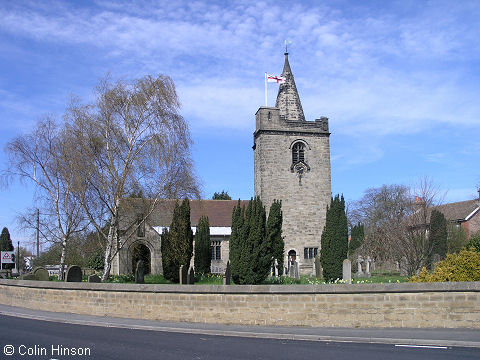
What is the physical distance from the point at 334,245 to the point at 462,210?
31099 mm

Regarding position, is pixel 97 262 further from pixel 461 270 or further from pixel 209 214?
pixel 461 270

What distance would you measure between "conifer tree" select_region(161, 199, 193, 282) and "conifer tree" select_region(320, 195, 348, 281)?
26.8ft

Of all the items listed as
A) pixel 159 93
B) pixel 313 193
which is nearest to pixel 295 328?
pixel 159 93

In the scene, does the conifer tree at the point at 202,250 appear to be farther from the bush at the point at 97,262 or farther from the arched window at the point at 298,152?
the bush at the point at 97,262

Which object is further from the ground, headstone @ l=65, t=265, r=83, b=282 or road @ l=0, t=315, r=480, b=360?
headstone @ l=65, t=265, r=83, b=282

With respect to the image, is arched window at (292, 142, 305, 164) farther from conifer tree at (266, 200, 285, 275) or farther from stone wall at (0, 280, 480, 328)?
stone wall at (0, 280, 480, 328)

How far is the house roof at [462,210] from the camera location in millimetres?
49375

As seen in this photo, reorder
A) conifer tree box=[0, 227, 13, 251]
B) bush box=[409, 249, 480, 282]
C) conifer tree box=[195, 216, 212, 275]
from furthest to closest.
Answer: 1. conifer tree box=[0, 227, 13, 251]
2. conifer tree box=[195, 216, 212, 275]
3. bush box=[409, 249, 480, 282]

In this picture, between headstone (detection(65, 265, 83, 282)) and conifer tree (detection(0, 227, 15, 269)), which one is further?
conifer tree (detection(0, 227, 15, 269))

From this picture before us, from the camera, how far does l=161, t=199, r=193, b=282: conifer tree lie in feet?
91.6

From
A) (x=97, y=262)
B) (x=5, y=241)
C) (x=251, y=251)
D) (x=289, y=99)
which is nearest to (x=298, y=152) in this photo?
(x=289, y=99)

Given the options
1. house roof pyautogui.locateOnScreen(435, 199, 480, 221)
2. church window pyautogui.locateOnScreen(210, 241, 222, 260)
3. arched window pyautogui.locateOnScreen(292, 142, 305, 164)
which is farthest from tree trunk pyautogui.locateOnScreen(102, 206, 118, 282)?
house roof pyautogui.locateOnScreen(435, 199, 480, 221)

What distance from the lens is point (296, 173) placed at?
37.1 m

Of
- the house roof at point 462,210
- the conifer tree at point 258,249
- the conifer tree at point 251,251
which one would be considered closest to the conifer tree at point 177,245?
the conifer tree at point 251,251
